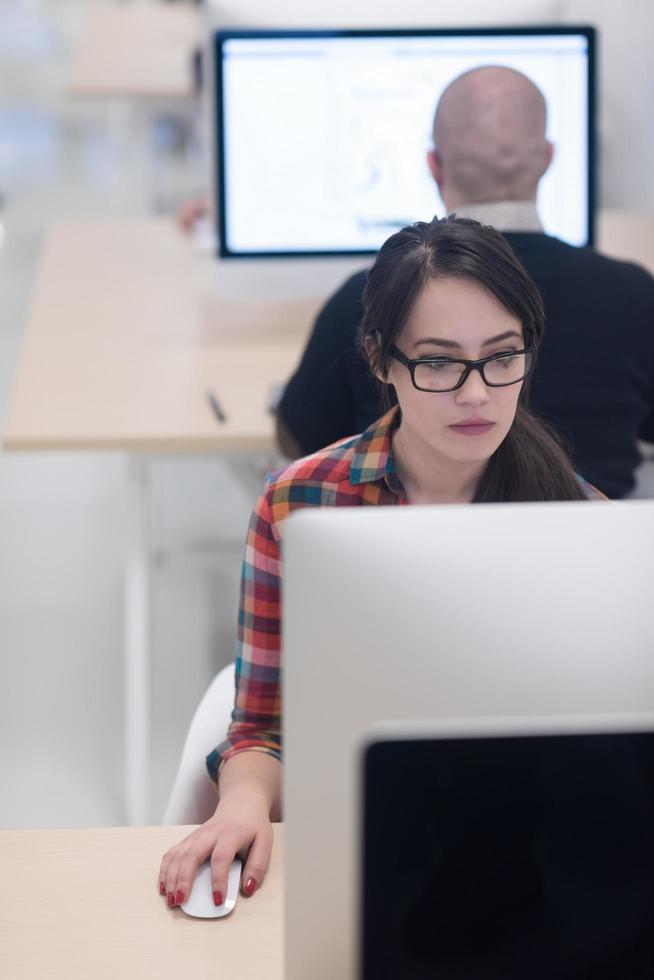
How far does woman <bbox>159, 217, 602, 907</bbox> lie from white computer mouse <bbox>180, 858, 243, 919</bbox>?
0.01m

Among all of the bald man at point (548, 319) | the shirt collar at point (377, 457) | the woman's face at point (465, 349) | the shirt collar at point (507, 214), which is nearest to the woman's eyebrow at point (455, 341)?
the woman's face at point (465, 349)

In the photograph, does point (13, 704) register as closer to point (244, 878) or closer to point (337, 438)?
point (337, 438)

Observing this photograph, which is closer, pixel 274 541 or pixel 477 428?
pixel 477 428

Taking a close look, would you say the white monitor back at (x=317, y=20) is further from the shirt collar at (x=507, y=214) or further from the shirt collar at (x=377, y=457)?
the shirt collar at (x=377, y=457)

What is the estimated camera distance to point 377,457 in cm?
125

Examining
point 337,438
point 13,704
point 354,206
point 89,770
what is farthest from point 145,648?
point 354,206

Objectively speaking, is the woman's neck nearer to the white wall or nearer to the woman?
the woman

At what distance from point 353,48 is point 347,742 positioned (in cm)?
177

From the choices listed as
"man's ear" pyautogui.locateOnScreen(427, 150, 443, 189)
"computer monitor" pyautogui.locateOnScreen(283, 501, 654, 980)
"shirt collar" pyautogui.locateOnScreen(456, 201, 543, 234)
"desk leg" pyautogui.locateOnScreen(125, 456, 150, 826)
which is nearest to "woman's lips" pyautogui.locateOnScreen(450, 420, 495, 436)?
"computer monitor" pyautogui.locateOnScreen(283, 501, 654, 980)

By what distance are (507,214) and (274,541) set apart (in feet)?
2.39

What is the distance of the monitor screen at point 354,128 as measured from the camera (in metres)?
2.23

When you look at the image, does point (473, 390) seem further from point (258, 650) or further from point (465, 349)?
point (258, 650)

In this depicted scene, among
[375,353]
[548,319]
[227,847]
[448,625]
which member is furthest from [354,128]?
[448,625]

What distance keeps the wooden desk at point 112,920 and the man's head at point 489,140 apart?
1027mm
